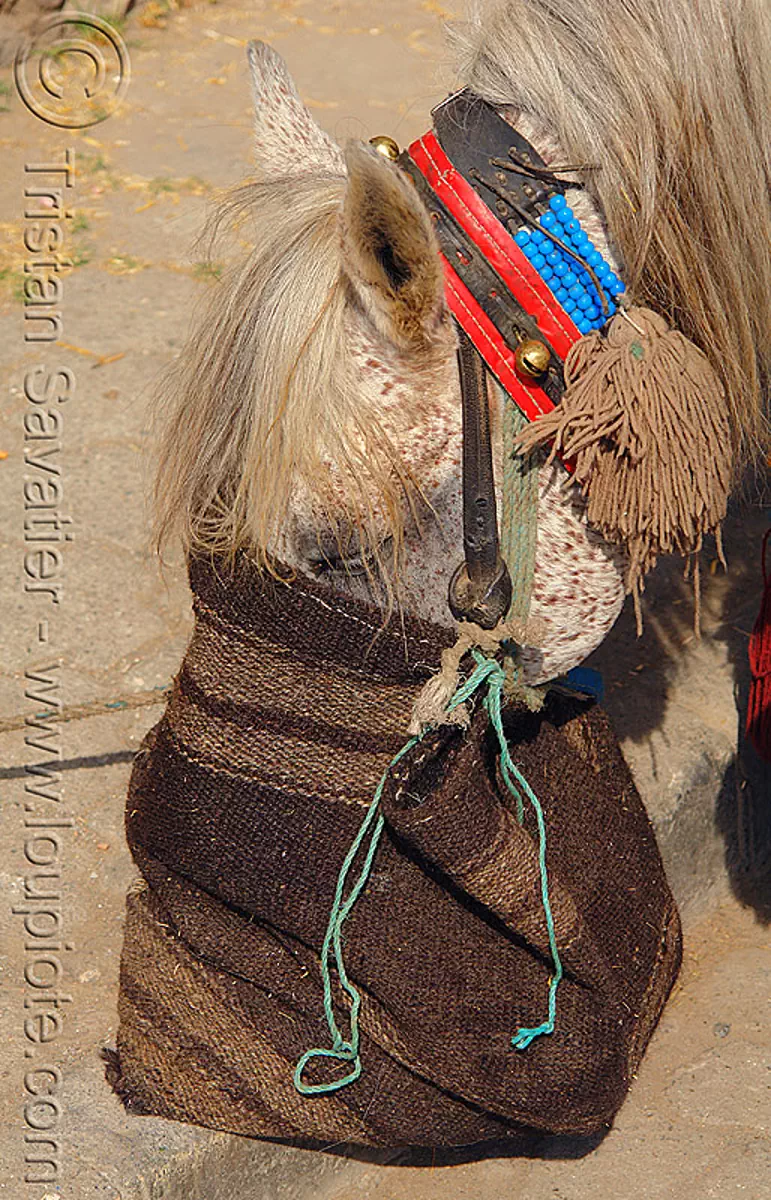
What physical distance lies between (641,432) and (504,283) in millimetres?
200

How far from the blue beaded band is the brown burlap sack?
0.42 metres

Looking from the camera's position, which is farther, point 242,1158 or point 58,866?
point 58,866

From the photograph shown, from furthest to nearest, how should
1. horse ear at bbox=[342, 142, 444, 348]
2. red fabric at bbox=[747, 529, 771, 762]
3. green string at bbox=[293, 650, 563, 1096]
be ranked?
red fabric at bbox=[747, 529, 771, 762]
green string at bbox=[293, 650, 563, 1096]
horse ear at bbox=[342, 142, 444, 348]

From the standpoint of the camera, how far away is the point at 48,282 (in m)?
3.48

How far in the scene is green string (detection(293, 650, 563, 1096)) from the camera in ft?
4.71

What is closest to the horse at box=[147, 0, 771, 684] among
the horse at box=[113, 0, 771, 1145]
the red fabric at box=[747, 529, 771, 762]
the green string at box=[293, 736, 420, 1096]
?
the horse at box=[113, 0, 771, 1145]

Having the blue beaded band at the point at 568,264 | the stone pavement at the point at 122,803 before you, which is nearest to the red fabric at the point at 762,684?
the stone pavement at the point at 122,803

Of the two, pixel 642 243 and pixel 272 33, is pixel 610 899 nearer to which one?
pixel 642 243

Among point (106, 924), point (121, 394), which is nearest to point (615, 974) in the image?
point (106, 924)

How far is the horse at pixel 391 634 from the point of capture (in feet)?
4.22

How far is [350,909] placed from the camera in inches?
61.6

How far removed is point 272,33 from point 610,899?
173 inches

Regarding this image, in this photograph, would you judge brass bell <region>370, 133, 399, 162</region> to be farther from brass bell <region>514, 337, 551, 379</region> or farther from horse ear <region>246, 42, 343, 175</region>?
brass bell <region>514, 337, 551, 379</region>

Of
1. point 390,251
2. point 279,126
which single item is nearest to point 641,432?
point 390,251
